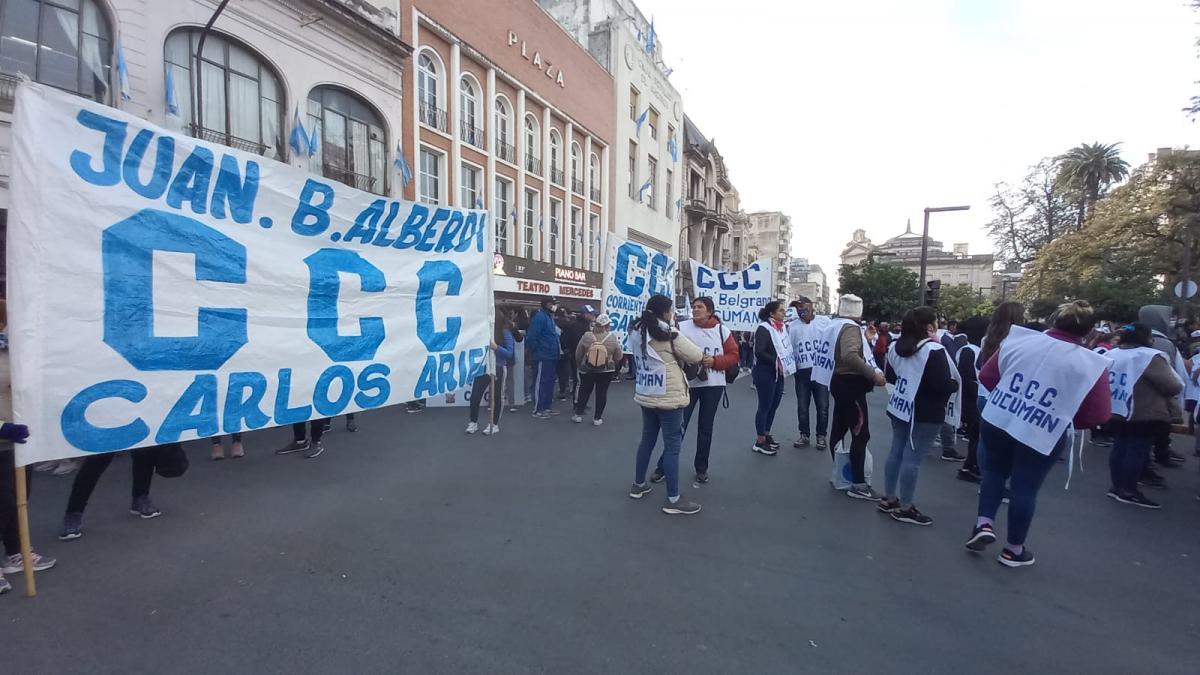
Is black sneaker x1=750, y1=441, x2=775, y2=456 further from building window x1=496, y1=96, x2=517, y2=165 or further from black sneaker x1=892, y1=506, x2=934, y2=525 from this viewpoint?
building window x1=496, y1=96, x2=517, y2=165

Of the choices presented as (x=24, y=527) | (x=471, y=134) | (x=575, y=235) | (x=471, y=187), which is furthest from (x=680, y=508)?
(x=575, y=235)

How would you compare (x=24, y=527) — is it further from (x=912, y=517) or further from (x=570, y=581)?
(x=912, y=517)

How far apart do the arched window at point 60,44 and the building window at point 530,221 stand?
1284 cm

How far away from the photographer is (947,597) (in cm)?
331

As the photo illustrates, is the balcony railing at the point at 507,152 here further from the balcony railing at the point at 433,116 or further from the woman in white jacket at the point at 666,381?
the woman in white jacket at the point at 666,381

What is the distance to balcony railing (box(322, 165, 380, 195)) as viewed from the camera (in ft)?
45.0

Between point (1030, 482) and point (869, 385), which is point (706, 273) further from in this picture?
point (1030, 482)

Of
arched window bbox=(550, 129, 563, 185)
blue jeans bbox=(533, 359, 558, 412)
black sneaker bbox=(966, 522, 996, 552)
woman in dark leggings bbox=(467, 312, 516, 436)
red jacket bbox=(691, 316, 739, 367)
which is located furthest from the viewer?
arched window bbox=(550, 129, 563, 185)

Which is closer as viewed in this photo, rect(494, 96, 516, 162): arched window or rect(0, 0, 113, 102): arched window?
rect(0, 0, 113, 102): arched window

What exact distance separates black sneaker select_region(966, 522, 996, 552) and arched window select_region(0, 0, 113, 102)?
43.6 ft

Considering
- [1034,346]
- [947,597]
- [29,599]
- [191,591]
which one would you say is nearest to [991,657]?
[947,597]

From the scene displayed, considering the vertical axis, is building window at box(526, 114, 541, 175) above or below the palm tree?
below

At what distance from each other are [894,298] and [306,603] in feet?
122

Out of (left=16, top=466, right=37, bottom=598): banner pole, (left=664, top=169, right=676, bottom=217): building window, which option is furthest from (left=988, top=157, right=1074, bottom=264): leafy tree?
(left=16, top=466, right=37, bottom=598): banner pole
